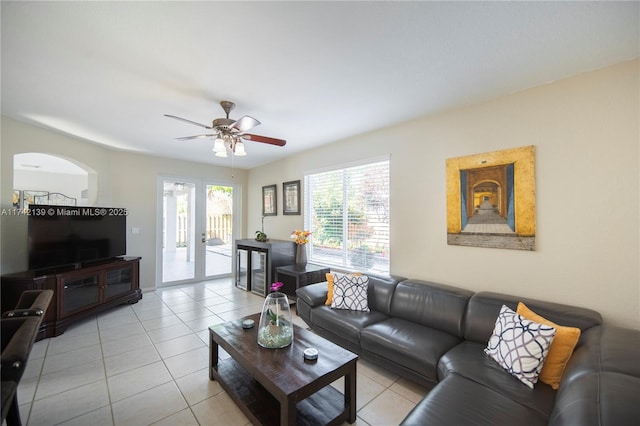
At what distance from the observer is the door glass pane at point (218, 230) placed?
5.83 m

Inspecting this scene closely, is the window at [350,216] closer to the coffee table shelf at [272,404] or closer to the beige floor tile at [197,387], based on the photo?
the coffee table shelf at [272,404]

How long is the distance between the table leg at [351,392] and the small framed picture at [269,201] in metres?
3.95

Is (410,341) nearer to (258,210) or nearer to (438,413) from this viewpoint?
(438,413)

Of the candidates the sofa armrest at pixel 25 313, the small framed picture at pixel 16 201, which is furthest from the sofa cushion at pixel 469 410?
the small framed picture at pixel 16 201

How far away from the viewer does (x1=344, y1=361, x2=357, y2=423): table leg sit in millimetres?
1816

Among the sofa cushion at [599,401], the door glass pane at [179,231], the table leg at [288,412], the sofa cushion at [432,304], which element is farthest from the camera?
the door glass pane at [179,231]

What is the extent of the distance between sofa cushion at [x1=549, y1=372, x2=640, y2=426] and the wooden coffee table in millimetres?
1127

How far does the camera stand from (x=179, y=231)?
5.57 metres

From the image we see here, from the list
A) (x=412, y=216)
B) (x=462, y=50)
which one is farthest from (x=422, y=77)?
(x=412, y=216)

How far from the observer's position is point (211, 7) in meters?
1.46

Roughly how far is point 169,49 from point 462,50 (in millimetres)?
2088

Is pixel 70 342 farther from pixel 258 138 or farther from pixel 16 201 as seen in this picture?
pixel 16 201

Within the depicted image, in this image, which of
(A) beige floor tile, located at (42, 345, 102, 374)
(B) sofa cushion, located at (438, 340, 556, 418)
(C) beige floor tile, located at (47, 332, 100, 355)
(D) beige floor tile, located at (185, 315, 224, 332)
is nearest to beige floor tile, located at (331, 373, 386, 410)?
(B) sofa cushion, located at (438, 340, 556, 418)

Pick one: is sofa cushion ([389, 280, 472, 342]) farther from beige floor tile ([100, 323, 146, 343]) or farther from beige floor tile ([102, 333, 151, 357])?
beige floor tile ([100, 323, 146, 343])
